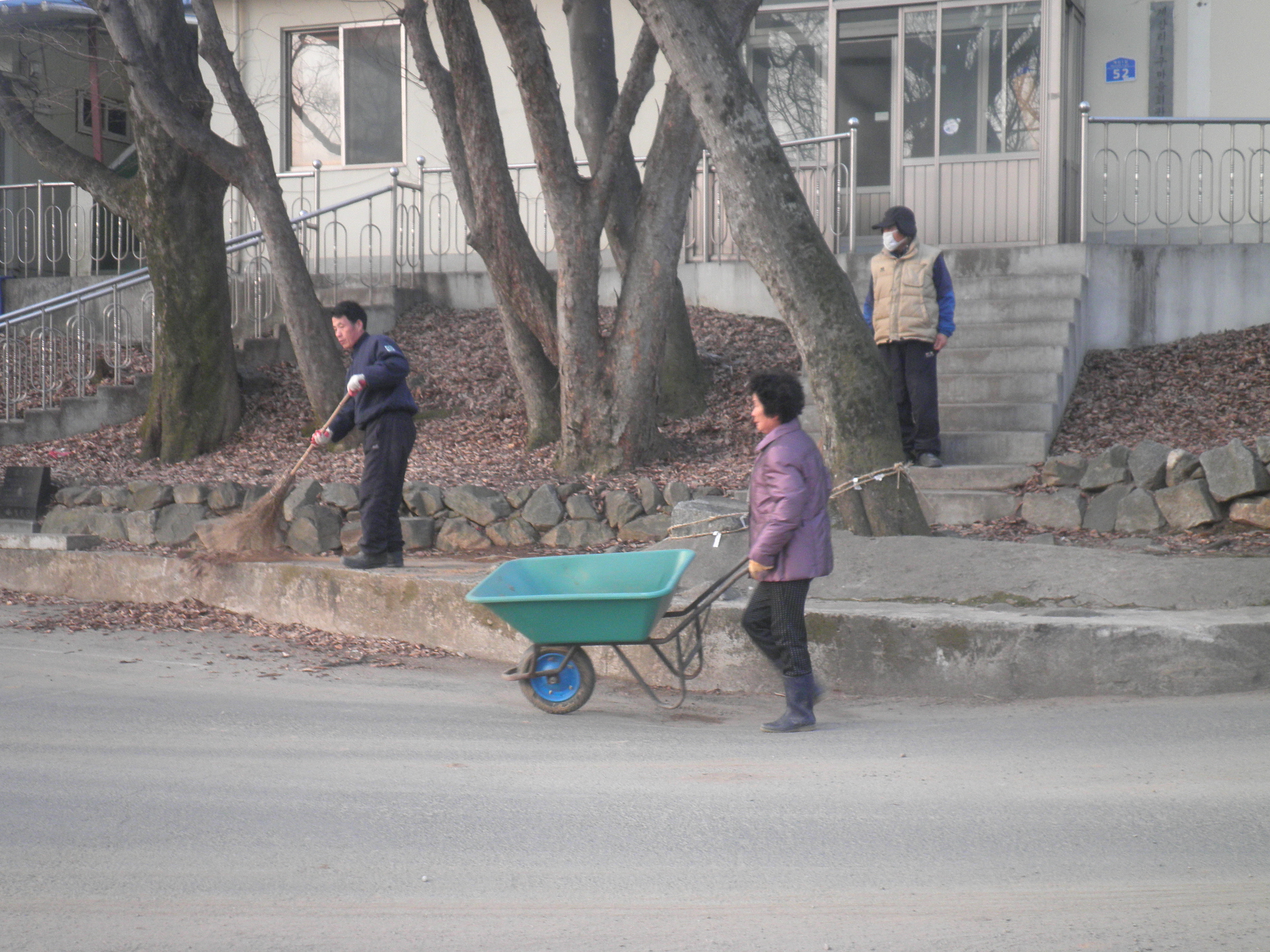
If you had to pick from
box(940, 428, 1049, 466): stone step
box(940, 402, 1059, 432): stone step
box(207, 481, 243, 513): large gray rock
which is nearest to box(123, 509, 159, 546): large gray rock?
box(207, 481, 243, 513): large gray rock

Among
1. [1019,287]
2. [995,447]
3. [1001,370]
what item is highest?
[1019,287]

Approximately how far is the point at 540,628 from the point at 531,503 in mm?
3604

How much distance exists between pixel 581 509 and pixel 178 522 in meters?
3.51

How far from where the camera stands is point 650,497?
938 centimetres

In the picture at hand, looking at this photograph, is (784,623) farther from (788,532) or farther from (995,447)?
(995,447)

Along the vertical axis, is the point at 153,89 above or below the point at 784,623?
above

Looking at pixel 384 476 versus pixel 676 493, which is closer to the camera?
pixel 384 476

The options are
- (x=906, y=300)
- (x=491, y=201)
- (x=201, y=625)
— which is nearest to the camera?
(x=201, y=625)

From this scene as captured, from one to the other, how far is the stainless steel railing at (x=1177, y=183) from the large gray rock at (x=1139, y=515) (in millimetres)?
6598

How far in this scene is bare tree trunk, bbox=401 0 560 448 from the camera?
1077cm

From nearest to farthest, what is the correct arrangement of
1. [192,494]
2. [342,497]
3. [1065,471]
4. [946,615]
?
[946,615], [1065,471], [342,497], [192,494]

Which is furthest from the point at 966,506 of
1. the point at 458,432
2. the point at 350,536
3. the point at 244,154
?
the point at 244,154

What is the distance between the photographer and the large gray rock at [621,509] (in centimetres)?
937

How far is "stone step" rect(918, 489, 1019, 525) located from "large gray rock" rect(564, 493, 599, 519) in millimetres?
2414
